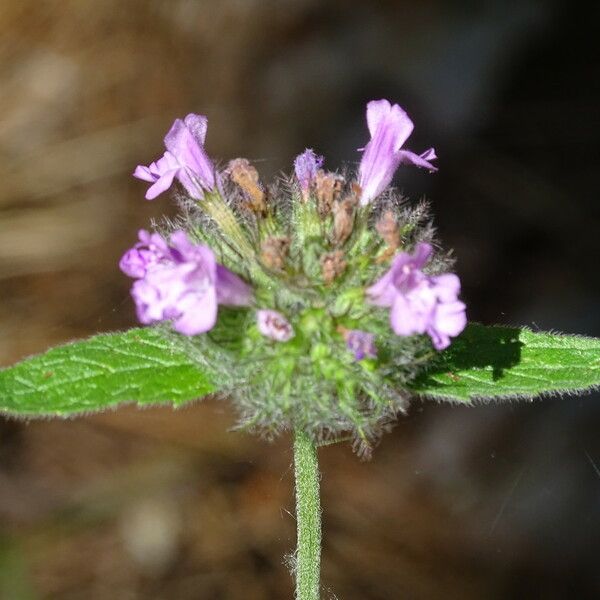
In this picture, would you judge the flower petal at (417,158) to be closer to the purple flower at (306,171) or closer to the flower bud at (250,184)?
the purple flower at (306,171)

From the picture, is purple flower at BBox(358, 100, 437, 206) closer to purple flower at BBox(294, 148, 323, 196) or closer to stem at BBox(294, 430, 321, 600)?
purple flower at BBox(294, 148, 323, 196)

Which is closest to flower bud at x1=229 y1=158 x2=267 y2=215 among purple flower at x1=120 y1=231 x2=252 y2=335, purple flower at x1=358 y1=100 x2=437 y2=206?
purple flower at x1=358 y1=100 x2=437 y2=206

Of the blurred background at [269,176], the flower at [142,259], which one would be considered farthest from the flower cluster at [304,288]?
the blurred background at [269,176]

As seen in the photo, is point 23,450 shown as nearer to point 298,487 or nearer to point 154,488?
point 154,488

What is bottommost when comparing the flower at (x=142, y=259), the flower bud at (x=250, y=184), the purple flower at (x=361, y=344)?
the purple flower at (x=361, y=344)

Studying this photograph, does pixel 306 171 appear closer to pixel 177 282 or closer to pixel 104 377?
pixel 177 282

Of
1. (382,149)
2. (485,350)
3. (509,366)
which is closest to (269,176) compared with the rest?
(382,149)

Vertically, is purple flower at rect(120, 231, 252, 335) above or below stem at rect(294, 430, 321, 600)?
above

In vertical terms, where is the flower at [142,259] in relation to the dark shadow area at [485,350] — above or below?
above
